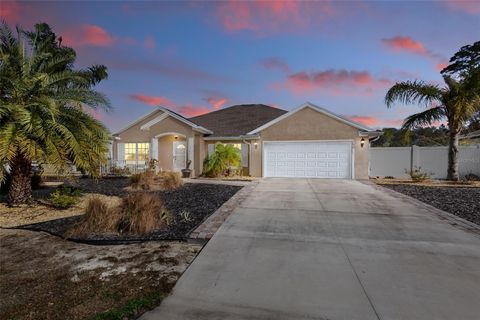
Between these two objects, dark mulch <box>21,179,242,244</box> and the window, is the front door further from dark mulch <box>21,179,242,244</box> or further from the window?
dark mulch <box>21,179,242,244</box>

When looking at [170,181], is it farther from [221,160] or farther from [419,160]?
[419,160]

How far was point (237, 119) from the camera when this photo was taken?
21.2m

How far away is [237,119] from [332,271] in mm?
18369

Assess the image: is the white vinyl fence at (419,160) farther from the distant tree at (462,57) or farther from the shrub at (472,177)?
the distant tree at (462,57)

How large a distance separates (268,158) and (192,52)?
8.11 m

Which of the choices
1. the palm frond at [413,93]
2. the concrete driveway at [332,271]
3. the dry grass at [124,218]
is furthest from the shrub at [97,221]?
the palm frond at [413,93]

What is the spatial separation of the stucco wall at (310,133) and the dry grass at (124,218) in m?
11.1

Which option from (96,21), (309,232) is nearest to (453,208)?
(309,232)

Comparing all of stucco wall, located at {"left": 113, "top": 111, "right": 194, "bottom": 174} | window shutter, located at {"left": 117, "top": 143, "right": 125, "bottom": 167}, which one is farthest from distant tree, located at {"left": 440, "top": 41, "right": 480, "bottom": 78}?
window shutter, located at {"left": 117, "top": 143, "right": 125, "bottom": 167}

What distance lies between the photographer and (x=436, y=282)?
3283 millimetres

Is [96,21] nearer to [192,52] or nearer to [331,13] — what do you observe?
[192,52]

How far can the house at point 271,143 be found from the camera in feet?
51.2

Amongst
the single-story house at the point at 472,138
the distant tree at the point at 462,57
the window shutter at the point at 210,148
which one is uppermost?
the distant tree at the point at 462,57

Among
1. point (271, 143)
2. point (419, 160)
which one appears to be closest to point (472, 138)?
point (419, 160)
